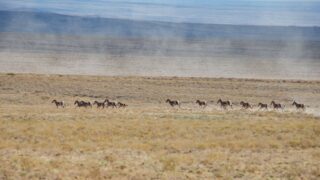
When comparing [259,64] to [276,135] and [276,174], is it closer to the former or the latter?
[276,135]

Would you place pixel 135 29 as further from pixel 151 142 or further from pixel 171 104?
pixel 151 142

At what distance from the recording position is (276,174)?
16688 mm

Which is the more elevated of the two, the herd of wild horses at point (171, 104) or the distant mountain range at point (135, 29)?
the distant mountain range at point (135, 29)

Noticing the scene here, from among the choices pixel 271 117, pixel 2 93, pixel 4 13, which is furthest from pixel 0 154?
pixel 4 13

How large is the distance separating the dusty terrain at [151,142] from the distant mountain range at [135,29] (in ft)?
231

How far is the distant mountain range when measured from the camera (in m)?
115

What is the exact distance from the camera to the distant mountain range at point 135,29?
114875mm

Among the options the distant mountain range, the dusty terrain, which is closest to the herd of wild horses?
the dusty terrain

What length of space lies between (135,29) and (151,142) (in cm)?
10656

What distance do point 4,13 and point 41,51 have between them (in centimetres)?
5890

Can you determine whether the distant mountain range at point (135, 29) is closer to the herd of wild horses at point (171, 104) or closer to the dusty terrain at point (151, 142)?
the dusty terrain at point (151, 142)

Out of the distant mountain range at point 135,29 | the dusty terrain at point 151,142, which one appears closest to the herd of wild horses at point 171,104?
the dusty terrain at point 151,142

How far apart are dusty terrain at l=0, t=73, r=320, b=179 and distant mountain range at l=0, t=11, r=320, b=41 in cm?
7038

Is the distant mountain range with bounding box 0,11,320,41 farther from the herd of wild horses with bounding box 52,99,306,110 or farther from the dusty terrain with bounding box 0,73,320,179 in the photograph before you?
the herd of wild horses with bounding box 52,99,306,110
